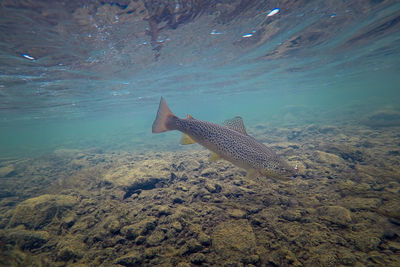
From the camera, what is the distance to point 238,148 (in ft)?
12.3

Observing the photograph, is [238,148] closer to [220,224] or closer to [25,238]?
[220,224]

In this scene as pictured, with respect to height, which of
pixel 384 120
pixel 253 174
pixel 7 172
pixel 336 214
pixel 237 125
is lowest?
pixel 7 172

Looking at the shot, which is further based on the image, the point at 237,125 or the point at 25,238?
the point at 237,125

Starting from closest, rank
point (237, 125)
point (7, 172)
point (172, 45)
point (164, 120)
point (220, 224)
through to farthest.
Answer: point (220, 224) → point (237, 125) → point (164, 120) → point (7, 172) → point (172, 45)

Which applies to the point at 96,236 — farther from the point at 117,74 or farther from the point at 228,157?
the point at 117,74

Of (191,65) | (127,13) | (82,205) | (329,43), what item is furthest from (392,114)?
(82,205)

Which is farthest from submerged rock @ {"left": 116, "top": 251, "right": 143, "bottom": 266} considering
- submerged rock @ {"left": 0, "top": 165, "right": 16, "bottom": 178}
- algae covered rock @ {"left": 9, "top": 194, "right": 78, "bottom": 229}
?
submerged rock @ {"left": 0, "top": 165, "right": 16, "bottom": 178}

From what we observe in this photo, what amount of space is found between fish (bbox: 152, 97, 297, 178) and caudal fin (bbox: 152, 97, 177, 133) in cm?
25

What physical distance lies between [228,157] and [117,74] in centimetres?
1742

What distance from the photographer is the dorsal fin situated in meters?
4.26

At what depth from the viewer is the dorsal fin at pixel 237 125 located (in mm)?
4255

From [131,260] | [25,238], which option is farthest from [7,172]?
[131,260]

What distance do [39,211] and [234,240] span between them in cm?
457

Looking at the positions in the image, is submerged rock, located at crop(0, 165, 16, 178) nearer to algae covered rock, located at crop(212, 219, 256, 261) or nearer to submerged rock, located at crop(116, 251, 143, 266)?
submerged rock, located at crop(116, 251, 143, 266)
